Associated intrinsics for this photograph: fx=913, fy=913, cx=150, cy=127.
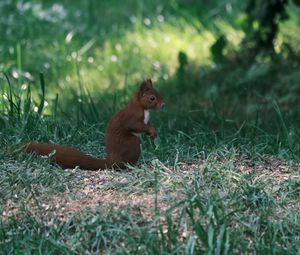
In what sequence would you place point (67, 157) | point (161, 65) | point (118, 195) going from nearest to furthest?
point (118, 195) → point (67, 157) → point (161, 65)

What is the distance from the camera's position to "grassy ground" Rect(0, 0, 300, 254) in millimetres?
4230

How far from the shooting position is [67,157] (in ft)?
16.7

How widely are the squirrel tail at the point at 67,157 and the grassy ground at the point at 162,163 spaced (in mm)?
86

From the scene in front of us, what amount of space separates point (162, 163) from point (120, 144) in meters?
0.26

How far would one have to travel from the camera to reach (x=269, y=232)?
166 inches

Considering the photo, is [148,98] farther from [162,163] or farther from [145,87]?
[162,163]

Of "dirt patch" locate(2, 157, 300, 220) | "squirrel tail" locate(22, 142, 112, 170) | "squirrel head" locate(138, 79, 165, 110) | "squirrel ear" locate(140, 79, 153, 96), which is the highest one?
"squirrel ear" locate(140, 79, 153, 96)

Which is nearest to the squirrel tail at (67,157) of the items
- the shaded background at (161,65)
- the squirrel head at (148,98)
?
the squirrel head at (148,98)

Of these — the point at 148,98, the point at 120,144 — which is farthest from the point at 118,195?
the point at 148,98

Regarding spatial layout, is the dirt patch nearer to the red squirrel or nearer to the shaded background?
the red squirrel

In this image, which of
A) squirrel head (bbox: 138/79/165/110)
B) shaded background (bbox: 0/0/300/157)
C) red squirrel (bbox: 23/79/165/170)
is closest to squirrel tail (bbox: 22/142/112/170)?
red squirrel (bbox: 23/79/165/170)

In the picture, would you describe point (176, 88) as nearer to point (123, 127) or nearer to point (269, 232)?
point (123, 127)

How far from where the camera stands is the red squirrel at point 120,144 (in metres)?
5.09

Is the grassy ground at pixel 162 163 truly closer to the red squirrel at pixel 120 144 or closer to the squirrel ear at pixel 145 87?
the red squirrel at pixel 120 144
